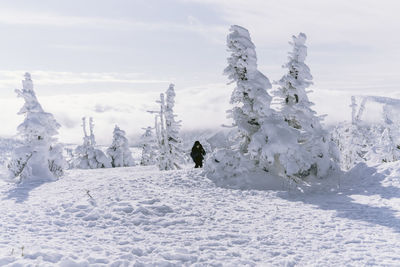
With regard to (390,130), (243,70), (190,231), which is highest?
(243,70)

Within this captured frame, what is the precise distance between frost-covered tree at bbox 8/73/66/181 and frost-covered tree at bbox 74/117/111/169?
31.2 metres

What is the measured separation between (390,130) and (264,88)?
31.4 meters

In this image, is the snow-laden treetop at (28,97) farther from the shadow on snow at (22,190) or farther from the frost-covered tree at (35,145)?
the shadow on snow at (22,190)

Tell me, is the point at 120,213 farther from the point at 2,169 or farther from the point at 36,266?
the point at 2,169

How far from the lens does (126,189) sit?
14805 mm

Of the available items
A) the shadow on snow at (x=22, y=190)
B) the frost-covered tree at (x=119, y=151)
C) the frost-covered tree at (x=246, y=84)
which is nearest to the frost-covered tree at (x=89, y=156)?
the frost-covered tree at (x=119, y=151)

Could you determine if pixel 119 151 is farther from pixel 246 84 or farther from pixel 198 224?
pixel 198 224

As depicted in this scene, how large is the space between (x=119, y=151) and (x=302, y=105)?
39.7m

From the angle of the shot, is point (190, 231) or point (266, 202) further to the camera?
point (266, 202)

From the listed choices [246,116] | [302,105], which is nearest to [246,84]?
[246,116]

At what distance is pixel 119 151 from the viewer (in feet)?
178

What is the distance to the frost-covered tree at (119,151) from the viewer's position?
5394 cm

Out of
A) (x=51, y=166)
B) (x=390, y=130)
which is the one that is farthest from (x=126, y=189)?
(x=390, y=130)

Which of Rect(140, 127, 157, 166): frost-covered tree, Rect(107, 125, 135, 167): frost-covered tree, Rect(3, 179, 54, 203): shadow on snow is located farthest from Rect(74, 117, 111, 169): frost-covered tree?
Rect(3, 179, 54, 203): shadow on snow
